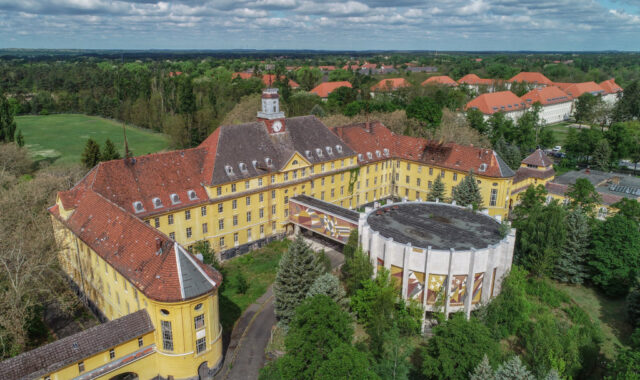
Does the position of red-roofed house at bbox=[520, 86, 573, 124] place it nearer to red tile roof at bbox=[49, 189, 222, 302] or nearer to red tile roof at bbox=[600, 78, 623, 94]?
red tile roof at bbox=[600, 78, 623, 94]

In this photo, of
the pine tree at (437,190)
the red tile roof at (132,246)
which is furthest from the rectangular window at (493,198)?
the red tile roof at (132,246)

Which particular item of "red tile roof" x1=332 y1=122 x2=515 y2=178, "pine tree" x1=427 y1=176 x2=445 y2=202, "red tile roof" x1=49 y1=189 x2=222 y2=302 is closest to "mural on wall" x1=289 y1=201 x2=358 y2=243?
"red tile roof" x1=332 y1=122 x2=515 y2=178

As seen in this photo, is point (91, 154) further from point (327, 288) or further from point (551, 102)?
point (551, 102)

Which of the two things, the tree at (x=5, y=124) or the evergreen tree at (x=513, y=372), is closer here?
the evergreen tree at (x=513, y=372)

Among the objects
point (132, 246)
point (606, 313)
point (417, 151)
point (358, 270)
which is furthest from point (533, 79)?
point (132, 246)

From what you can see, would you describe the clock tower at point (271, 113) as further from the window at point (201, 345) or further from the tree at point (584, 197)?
the tree at point (584, 197)
